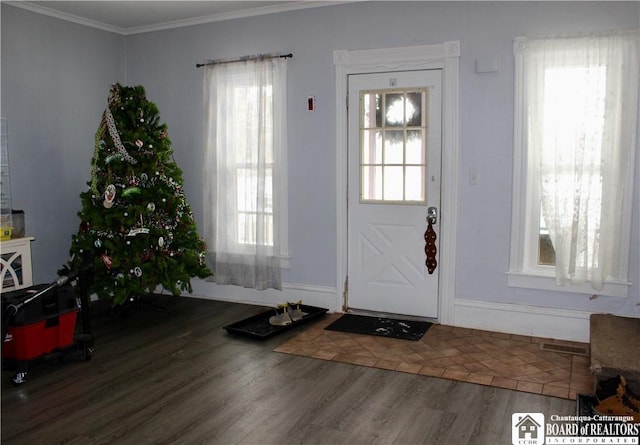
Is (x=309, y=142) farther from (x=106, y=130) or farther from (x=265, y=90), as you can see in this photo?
(x=106, y=130)

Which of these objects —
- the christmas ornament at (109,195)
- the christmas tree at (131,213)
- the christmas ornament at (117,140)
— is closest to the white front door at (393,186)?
the christmas tree at (131,213)

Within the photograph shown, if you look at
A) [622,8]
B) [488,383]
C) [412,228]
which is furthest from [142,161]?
[622,8]

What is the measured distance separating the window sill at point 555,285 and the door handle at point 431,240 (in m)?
0.59

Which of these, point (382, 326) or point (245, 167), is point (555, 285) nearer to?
point (382, 326)

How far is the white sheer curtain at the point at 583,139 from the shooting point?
13.0 ft

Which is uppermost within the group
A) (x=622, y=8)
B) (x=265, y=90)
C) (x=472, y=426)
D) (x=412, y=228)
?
(x=622, y=8)

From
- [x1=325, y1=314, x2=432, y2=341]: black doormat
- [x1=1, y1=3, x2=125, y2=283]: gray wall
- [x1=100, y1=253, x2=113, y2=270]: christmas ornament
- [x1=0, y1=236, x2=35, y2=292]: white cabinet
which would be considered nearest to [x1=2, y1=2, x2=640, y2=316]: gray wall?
[x1=1, y1=3, x2=125, y2=283]: gray wall

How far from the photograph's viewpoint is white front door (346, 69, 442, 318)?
469cm

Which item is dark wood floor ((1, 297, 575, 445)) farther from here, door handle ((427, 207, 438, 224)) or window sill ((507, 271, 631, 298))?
door handle ((427, 207, 438, 224))

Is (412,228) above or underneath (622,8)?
underneath

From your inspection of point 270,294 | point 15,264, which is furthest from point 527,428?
point 15,264

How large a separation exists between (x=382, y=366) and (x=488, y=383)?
69 cm

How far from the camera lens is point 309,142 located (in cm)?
515

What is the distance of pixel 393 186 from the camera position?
485cm
